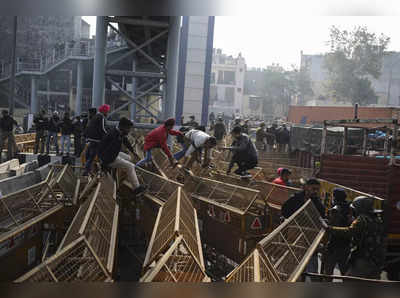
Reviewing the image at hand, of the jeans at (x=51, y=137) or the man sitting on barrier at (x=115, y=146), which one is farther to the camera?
the jeans at (x=51, y=137)

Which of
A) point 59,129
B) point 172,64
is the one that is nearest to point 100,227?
point 172,64

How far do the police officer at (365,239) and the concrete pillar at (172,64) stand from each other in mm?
4695

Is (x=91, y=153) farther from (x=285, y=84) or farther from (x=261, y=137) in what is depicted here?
Answer: (x=285, y=84)

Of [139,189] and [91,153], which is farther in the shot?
[91,153]

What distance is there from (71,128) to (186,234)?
5.05m

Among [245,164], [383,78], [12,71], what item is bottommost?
[245,164]

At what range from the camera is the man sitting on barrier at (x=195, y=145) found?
6.17 metres

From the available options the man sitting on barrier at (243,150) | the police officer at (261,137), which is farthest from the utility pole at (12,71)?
the police officer at (261,137)

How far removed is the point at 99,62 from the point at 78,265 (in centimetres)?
476

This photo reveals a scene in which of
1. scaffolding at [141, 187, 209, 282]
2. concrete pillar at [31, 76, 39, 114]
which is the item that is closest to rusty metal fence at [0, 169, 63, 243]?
scaffolding at [141, 187, 209, 282]

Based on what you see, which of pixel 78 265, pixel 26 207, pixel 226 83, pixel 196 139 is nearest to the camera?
pixel 78 265

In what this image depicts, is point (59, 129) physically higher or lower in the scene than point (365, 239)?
higher

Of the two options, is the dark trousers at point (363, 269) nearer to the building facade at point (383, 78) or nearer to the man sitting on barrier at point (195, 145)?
the man sitting on barrier at point (195, 145)

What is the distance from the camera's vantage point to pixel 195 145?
6344 millimetres
